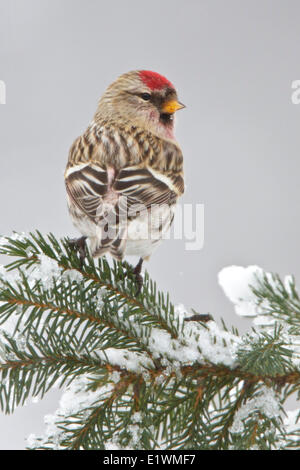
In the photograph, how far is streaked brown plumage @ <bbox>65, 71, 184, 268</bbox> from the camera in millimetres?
1745

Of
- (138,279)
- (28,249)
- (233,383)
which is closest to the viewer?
(233,383)

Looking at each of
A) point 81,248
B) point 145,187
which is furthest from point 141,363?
point 145,187

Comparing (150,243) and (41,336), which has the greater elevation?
(150,243)

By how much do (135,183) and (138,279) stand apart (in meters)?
0.51

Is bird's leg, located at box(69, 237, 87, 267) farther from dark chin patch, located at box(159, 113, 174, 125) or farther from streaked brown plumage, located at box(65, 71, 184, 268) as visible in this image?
dark chin patch, located at box(159, 113, 174, 125)

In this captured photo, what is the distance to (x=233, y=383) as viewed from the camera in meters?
1.25

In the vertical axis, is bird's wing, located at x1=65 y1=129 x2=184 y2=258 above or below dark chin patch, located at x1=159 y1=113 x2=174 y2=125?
below

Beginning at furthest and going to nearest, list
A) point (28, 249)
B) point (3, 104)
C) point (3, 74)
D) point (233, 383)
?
point (3, 74) → point (3, 104) → point (28, 249) → point (233, 383)

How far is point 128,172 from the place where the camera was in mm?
1943

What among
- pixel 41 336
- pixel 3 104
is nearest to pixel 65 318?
pixel 41 336

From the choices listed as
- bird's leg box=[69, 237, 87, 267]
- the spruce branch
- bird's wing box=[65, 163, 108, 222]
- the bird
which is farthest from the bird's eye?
the spruce branch

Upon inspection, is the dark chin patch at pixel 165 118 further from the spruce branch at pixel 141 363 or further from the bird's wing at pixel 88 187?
the spruce branch at pixel 141 363

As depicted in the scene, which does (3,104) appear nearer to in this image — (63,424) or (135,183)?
(135,183)

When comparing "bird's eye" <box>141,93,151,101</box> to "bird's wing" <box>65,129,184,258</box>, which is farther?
"bird's eye" <box>141,93,151,101</box>
